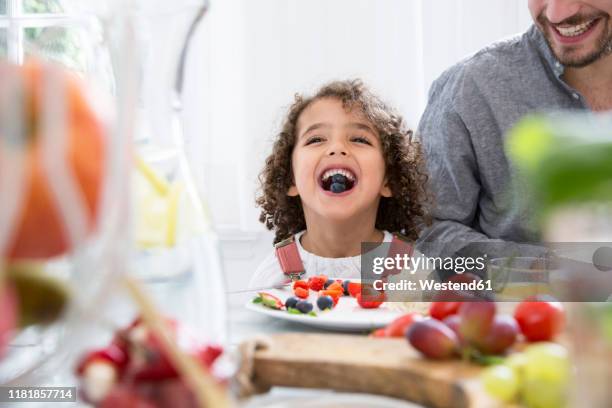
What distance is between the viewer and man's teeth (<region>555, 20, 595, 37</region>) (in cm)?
193

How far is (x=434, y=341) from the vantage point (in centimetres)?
59

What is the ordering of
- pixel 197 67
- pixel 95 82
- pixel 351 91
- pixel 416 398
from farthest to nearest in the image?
pixel 197 67 < pixel 351 91 < pixel 416 398 < pixel 95 82

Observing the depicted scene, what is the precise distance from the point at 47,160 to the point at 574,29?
1.87 m

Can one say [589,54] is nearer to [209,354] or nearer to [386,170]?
[386,170]

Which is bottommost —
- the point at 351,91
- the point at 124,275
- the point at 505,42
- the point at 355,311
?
the point at 355,311

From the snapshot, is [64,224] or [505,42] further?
[505,42]

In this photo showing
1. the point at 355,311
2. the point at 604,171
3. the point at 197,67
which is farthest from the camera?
the point at 197,67

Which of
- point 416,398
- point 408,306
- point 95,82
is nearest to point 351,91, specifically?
point 408,306

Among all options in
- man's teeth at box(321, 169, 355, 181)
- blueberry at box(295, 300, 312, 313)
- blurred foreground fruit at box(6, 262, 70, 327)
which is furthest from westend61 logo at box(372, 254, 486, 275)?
blurred foreground fruit at box(6, 262, 70, 327)

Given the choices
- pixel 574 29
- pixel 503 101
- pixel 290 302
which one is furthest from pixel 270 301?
pixel 574 29

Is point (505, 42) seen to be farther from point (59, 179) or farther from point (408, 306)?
point (59, 179)

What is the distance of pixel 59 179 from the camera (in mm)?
314

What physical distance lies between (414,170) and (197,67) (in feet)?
3.31

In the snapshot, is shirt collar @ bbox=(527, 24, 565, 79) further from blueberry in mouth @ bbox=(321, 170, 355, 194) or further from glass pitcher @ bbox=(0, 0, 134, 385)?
glass pitcher @ bbox=(0, 0, 134, 385)
